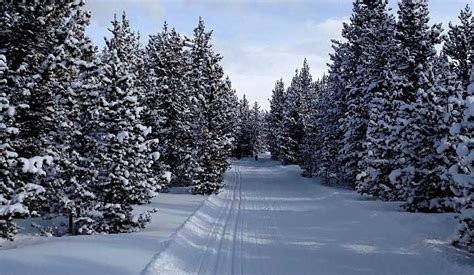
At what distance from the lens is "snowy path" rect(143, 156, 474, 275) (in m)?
12.8

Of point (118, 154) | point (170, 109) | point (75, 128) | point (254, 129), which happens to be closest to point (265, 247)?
point (118, 154)

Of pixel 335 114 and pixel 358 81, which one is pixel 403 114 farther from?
pixel 335 114

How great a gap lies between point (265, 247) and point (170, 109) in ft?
80.4

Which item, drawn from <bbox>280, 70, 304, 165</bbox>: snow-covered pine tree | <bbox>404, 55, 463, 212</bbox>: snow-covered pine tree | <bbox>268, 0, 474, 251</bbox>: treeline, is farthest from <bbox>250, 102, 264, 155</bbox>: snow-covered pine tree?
<bbox>404, 55, 463, 212</bbox>: snow-covered pine tree

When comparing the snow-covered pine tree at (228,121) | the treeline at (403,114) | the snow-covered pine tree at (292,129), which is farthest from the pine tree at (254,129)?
the treeline at (403,114)

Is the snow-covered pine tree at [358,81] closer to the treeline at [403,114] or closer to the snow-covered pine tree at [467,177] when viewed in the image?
the treeline at [403,114]

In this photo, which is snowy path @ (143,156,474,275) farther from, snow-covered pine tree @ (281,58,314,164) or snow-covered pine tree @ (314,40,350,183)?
snow-covered pine tree @ (281,58,314,164)

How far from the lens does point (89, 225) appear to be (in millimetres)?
19047

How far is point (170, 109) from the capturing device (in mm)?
38875

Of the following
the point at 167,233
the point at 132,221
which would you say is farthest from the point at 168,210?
the point at 167,233

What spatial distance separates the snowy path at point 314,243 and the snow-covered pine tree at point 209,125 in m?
8.43

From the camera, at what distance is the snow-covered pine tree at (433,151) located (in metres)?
20.4

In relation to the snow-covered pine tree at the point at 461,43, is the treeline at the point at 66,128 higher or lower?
lower

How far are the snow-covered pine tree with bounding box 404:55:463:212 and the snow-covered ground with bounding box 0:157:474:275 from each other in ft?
5.89
